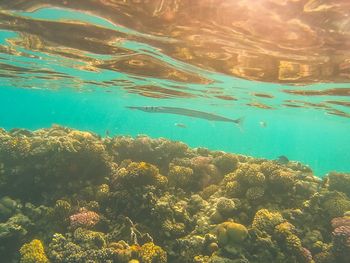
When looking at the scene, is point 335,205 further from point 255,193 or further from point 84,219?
point 84,219

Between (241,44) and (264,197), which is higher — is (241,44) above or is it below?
above

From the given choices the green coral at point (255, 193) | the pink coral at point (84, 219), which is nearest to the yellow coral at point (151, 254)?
the pink coral at point (84, 219)

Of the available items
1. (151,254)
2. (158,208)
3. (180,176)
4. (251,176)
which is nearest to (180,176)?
(180,176)

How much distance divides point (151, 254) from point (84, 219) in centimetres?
228

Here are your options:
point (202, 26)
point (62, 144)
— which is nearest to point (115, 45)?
point (202, 26)

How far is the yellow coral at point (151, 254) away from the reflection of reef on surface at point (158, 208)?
0.08 feet

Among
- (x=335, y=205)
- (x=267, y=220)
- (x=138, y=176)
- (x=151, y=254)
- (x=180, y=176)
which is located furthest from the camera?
(x=180, y=176)

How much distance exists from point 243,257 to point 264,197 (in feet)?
8.81

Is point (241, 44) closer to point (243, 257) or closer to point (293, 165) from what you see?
point (293, 165)

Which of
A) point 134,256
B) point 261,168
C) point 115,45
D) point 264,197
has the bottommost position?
point 134,256

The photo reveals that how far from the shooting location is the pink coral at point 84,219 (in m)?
8.43

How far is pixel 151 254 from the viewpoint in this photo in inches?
288

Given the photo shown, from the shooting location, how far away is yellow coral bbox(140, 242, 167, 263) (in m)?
7.27

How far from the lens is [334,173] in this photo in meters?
11.0
